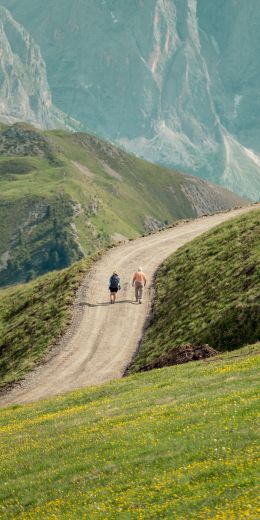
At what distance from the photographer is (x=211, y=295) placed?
2073 inches

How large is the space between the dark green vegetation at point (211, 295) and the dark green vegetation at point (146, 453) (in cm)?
812

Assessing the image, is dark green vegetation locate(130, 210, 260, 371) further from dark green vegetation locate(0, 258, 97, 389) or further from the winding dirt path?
dark green vegetation locate(0, 258, 97, 389)

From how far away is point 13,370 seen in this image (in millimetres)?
53000

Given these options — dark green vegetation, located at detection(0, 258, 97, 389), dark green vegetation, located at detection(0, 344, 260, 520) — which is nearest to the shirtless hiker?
dark green vegetation, located at detection(0, 258, 97, 389)

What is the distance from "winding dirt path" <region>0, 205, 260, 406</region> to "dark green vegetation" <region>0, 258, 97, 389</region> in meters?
1.06

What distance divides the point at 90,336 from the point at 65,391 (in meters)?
10.4

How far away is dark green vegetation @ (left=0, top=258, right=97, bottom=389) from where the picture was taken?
54.4m

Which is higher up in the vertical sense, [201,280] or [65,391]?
[201,280]

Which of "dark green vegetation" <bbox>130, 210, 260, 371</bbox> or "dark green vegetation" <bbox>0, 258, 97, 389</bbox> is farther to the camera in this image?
"dark green vegetation" <bbox>0, 258, 97, 389</bbox>

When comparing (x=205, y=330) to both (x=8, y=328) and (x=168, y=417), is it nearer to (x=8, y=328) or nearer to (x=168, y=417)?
(x=168, y=417)

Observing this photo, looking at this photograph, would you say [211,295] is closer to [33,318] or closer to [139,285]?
[139,285]

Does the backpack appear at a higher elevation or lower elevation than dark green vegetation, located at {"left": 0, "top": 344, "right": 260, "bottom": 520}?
higher

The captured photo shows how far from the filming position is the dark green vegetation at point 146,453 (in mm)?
20031

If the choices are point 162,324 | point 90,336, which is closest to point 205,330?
point 162,324
